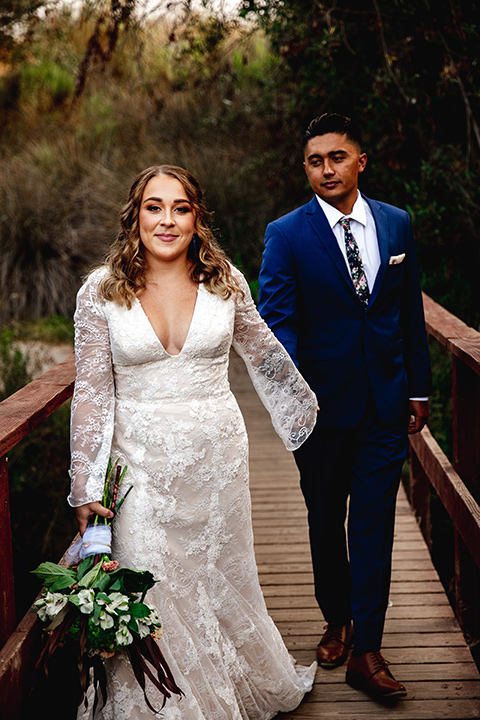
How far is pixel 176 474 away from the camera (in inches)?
98.2

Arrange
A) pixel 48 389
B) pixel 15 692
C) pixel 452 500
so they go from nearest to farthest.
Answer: pixel 15 692
pixel 48 389
pixel 452 500

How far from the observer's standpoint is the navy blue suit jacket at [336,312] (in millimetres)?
2990

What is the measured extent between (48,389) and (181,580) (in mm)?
835

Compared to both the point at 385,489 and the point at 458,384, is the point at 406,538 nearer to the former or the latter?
the point at 458,384

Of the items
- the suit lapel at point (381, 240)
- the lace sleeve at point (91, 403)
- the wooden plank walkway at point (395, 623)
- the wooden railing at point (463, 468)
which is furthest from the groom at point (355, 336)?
the lace sleeve at point (91, 403)

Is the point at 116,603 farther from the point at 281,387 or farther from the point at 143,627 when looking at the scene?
the point at 281,387

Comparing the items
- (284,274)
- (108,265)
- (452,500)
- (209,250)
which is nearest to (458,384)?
(452,500)

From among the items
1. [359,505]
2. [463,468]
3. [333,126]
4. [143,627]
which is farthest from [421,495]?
[143,627]

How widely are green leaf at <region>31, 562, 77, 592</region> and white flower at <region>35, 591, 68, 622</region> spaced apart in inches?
1.0

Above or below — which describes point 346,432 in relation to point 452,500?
above

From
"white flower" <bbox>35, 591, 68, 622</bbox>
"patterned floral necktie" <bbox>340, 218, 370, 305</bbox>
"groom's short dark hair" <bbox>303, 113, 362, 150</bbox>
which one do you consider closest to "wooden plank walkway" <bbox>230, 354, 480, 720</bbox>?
"white flower" <bbox>35, 591, 68, 622</bbox>

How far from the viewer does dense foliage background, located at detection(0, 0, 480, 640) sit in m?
5.82

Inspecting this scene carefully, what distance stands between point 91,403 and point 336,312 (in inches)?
40.3

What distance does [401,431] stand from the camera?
10.2 feet
